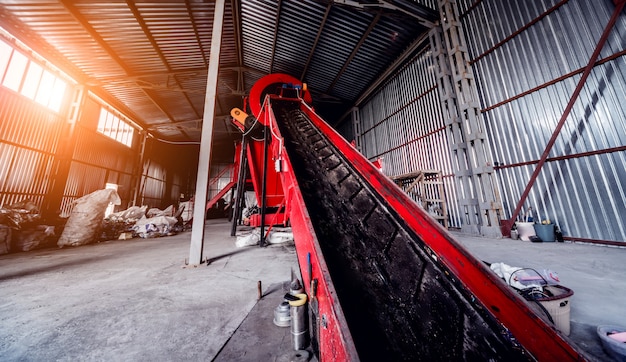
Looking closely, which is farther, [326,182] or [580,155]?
[580,155]

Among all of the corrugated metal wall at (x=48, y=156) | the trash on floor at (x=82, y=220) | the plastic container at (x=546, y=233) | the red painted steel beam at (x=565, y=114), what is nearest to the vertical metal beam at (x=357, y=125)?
the red painted steel beam at (x=565, y=114)

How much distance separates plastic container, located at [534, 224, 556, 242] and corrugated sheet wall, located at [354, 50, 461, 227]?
1.96 meters

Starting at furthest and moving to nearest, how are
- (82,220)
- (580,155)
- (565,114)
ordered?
(82,220) → (565,114) → (580,155)

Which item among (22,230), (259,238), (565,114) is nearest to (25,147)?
(22,230)

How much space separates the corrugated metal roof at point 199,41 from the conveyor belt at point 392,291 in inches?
289

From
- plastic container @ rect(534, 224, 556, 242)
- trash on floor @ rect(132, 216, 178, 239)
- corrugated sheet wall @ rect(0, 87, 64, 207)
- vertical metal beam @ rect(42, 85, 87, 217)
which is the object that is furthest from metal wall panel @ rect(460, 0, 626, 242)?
vertical metal beam @ rect(42, 85, 87, 217)

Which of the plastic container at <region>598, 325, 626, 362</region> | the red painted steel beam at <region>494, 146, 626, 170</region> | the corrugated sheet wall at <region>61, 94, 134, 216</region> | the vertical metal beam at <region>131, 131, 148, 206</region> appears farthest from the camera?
the vertical metal beam at <region>131, 131, 148, 206</region>

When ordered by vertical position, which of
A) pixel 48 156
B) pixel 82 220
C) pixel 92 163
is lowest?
pixel 82 220

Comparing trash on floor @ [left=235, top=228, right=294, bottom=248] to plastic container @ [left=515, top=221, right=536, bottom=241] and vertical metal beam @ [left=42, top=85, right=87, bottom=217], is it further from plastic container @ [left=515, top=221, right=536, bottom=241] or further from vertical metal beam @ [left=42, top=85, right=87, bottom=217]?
vertical metal beam @ [left=42, top=85, right=87, bottom=217]

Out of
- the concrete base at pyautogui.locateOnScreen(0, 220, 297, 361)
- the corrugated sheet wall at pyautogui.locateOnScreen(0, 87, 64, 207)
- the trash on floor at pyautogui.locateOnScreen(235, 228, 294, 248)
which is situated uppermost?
the corrugated sheet wall at pyautogui.locateOnScreen(0, 87, 64, 207)

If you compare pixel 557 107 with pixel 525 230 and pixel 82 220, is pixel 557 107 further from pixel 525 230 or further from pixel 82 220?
pixel 82 220

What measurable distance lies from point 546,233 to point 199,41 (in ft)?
37.6

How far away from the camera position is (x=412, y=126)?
8.09 meters

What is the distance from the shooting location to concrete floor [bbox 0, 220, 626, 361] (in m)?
1.32
